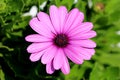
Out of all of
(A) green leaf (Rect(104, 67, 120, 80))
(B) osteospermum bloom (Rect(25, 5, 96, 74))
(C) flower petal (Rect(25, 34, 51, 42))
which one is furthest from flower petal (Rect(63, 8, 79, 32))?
(A) green leaf (Rect(104, 67, 120, 80))

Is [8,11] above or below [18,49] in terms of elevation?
above

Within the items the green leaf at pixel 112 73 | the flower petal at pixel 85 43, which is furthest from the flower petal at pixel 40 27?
the green leaf at pixel 112 73

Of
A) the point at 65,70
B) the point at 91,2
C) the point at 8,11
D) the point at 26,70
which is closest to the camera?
the point at 65,70

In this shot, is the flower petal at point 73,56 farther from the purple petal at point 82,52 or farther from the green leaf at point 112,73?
the green leaf at point 112,73

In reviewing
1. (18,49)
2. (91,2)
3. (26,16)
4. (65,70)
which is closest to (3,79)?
(18,49)

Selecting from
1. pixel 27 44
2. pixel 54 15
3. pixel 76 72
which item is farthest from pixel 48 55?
pixel 76 72

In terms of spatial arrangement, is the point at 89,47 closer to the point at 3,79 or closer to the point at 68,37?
the point at 68,37

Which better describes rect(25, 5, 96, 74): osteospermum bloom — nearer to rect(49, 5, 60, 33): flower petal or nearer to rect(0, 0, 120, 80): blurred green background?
rect(49, 5, 60, 33): flower petal
